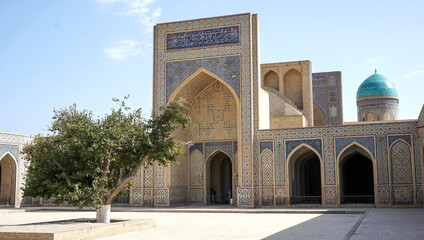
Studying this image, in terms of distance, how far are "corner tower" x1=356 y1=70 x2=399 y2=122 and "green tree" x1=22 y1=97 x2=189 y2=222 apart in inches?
899

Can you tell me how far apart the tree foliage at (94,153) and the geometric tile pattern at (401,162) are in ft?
27.7

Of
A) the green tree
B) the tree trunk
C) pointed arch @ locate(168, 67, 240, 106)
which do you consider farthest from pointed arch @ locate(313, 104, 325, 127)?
the tree trunk

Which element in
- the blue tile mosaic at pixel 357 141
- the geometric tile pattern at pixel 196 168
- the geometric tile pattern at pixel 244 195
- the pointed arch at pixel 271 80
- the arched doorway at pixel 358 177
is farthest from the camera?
the pointed arch at pixel 271 80

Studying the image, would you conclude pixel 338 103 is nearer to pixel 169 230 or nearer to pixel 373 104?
pixel 373 104

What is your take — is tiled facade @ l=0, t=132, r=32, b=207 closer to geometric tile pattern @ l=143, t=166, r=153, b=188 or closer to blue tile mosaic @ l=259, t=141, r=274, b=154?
geometric tile pattern @ l=143, t=166, r=153, b=188

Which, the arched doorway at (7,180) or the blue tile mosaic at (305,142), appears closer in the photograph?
the blue tile mosaic at (305,142)

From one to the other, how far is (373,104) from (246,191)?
55.2 ft

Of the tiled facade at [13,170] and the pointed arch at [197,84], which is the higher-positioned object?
the pointed arch at [197,84]

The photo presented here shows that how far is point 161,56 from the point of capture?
62.3 feet

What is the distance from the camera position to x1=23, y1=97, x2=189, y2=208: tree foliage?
9703mm

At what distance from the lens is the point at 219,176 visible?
68.1 feet

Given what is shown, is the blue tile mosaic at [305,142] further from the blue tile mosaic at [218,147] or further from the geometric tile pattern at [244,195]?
the blue tile mosaic at [218,147]

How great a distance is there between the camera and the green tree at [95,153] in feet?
31.8

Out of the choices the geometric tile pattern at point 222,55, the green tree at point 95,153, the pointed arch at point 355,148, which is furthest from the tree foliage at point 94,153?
the pointed arch at point 355,148
